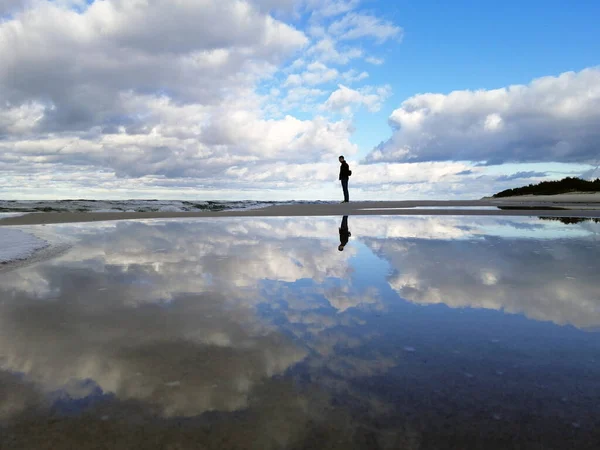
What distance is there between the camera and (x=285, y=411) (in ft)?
5.95

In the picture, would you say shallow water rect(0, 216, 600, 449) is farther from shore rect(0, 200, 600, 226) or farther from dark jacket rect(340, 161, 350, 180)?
dark jacket rect(340, 161, 350, 180)

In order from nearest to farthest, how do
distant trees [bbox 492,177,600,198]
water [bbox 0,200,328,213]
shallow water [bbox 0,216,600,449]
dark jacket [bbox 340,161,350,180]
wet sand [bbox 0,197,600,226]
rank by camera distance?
shallow water [bbox 0,216,600,449]
wet sand [bbox 0,197,600,226]
dark jacket [bbox 340,161,350,180]
water [bbox 0,200,328,213]
distant trees [bbox 492,177,600,198]

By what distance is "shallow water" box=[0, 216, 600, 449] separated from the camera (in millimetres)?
1695

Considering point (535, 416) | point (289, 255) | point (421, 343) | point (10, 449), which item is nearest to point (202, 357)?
point (10, 449)

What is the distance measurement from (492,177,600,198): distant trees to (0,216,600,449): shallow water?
1948 inches

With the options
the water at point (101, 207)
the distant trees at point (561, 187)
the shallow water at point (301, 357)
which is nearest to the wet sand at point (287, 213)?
the water at point (101, 207)

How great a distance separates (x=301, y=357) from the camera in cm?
239

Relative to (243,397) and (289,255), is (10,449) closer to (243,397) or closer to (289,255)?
(243,397)

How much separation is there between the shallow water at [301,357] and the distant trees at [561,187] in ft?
162

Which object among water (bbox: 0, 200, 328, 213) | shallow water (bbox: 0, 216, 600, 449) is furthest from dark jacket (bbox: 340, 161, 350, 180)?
shallow water (bbox: 0, 216, 600, 449)

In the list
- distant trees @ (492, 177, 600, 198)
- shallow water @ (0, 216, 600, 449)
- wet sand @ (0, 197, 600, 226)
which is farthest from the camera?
distant trees @ (492, 177, 600, 198)

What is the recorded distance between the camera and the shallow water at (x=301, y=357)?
1695 mm

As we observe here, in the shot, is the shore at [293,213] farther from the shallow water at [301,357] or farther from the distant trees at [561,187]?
the distant trees at [561,187]

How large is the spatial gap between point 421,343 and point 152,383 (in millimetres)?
1612
